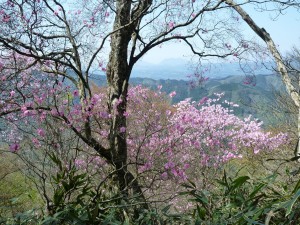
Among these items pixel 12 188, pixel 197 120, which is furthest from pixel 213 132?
pixel 12 188

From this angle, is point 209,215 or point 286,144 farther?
point 286,144

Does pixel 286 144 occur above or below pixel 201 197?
below

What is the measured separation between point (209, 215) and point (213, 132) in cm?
892

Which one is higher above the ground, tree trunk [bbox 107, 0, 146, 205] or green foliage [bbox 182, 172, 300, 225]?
tree trunk [bbox 107, 0, 146, 205]

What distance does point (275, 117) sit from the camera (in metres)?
13.4

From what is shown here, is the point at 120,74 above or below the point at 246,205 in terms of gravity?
above

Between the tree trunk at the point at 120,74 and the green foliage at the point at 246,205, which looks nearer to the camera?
the green foliage at the point at 246,205

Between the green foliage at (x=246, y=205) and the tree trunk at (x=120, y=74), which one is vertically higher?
the tree trunk at (x=120, y=74)

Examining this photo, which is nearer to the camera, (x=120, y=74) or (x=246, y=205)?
(x=246, y=205)

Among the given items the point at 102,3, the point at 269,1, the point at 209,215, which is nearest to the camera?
the point at 209,215

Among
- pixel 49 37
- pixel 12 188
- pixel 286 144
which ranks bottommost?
pixel 12 188

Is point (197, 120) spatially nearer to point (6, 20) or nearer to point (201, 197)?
point (6, 20)

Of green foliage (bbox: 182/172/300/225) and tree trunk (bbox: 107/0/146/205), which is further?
tree trunk (bbox: 107/0/146/205)

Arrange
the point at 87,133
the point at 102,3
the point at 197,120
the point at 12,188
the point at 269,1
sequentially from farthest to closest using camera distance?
the point at 12,188 < the point at 197,120 < the point at 102,3 < the point at 269,1 < the point at 87,133
